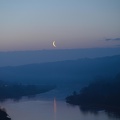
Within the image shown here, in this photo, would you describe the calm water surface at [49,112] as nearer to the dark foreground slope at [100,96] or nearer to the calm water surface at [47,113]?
the calm water surface at [47,113]

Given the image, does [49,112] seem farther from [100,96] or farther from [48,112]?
[100,96]

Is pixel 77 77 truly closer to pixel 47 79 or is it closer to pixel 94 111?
pixel 47 79

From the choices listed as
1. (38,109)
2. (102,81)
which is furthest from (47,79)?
(38,109)

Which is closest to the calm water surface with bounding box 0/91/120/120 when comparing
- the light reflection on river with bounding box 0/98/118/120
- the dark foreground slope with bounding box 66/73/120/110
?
the light reflection on river with bounding box 0/98/118/120

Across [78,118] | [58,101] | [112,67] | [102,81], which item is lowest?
[78,118]

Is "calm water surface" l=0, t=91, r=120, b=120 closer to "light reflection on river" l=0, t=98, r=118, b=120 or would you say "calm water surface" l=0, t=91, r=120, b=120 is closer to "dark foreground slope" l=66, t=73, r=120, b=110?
"light reflection on river" l=0, t=98, r=118, b=120

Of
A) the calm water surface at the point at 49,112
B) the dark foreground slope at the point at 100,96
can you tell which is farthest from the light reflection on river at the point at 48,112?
the dark foreground slope at the point at 100,96

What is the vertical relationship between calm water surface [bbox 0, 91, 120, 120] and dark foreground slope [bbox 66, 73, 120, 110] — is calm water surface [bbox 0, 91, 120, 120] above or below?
below

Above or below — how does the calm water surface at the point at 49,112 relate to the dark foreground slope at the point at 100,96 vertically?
below
